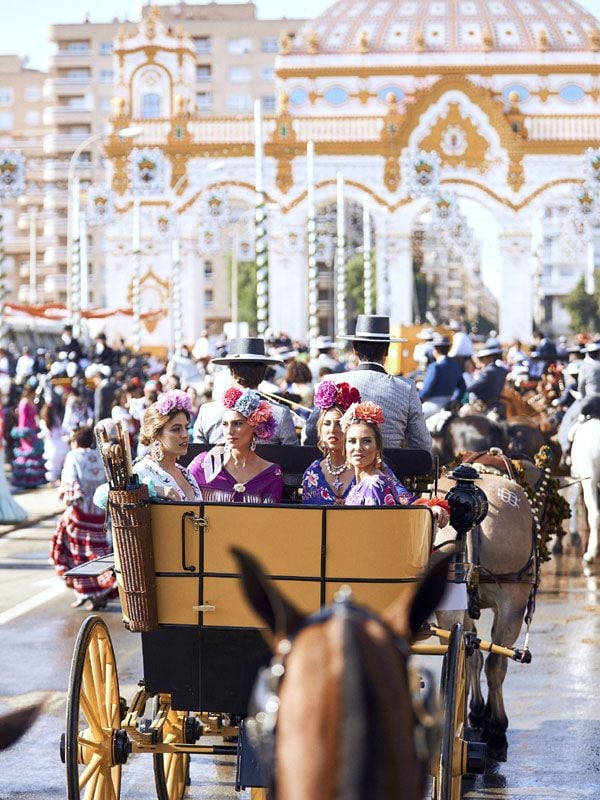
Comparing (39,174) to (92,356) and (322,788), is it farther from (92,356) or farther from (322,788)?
(322,788)

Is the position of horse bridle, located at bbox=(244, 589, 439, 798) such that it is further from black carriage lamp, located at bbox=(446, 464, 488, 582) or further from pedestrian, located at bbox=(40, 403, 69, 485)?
pedestrian, located at bbox=(40, 403, 69, 485)

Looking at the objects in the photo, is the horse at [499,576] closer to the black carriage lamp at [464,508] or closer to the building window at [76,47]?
the black carriage lamp at [464,508]

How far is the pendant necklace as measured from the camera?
7117 mm

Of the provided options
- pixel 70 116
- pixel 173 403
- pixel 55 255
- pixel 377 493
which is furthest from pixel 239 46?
pixel 377 493

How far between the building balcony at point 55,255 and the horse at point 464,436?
330 feet

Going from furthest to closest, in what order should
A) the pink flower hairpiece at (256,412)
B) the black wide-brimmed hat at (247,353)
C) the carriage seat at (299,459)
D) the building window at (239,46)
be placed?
the building window at (239,46) < the black wide-brimmed hat at (247,353) < the carriage seat at (299,459) < the pink flower hairpiece at (256,412)

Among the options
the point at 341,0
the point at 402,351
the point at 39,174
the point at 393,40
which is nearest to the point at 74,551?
the point at 402,351

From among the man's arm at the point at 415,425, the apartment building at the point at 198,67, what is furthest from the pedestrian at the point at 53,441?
the apartment building at the point at 198,67

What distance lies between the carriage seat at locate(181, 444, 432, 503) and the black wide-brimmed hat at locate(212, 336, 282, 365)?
1356mm

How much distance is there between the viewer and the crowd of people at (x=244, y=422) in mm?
6984

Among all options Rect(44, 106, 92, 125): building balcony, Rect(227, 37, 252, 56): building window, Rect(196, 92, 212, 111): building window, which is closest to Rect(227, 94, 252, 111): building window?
Rect(196, 92, 212, 111): building window

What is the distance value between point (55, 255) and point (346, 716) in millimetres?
111209

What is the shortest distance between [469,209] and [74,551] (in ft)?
208

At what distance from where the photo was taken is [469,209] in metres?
75.1
